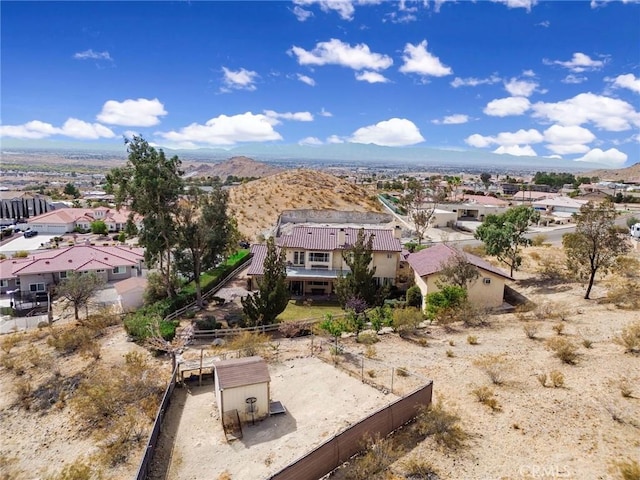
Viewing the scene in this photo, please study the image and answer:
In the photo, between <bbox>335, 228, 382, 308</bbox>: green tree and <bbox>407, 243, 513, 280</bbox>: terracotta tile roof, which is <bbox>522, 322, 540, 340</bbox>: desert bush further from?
<bbox>335, 228, 382, 308</bbox>: green tree

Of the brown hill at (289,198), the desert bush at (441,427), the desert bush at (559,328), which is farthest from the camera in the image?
the brown hill at (289,198)

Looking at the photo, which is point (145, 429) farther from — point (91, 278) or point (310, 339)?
point (91, 278)

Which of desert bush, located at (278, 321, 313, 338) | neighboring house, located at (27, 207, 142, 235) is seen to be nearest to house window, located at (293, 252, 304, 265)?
desert bush, located at (278, 321, 313, 338)

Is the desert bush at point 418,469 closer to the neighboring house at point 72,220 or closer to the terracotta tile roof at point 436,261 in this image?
the terracotta tile roof at point 436,261

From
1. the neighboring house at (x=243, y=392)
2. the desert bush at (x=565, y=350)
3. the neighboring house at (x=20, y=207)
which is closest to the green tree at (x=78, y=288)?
the neighboring house at (x=243, y=392)

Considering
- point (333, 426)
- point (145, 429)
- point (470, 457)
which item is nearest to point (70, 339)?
point (145, 429)

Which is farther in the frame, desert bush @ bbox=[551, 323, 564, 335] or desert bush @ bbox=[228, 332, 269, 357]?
desert bush @ bbox=[551, 323, 564, 335]

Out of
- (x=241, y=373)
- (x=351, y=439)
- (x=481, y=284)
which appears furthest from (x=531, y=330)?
(x=241, y=373)
